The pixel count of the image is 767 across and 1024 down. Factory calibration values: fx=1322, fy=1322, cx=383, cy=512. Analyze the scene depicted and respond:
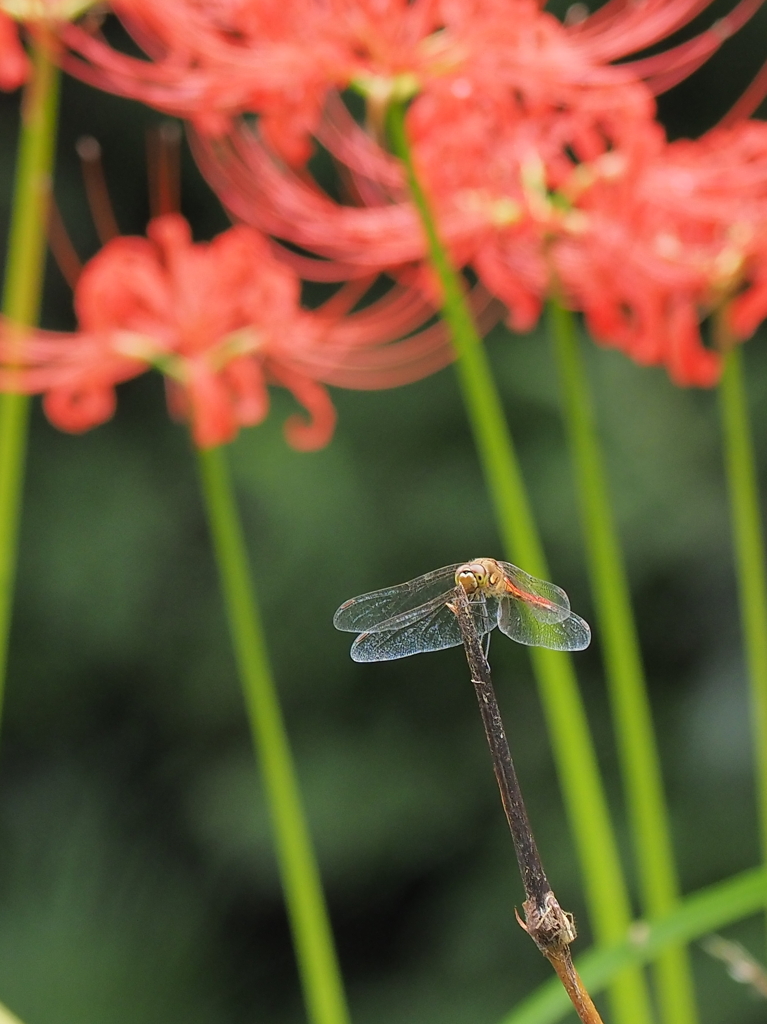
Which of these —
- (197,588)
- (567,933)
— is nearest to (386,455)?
(197,588)

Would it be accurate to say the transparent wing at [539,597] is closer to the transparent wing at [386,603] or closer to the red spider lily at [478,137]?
the transparent wing at [386,603]

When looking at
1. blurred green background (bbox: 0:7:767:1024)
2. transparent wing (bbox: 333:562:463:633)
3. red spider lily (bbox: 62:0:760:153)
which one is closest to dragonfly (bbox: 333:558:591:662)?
transparent wing (bbox: 333:562:463:633)

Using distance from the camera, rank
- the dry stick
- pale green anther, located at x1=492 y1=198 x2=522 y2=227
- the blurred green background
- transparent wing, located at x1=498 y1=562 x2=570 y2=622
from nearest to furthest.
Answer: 1. the dry stick
2. transparent wing, located at x1=498 y1=562 x2=570 y2=622
3. pale green anther, located at x1=492 y1=198 x2=522 y2=227
4. the blurred green background

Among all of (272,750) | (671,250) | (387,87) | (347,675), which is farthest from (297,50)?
(347,675)

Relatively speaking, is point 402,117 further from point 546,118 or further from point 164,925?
point 164,925

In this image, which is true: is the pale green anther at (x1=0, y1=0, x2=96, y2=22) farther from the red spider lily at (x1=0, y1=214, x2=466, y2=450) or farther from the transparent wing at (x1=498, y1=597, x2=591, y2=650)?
the transparent wing at (x1=498, y1=597, x2=591, y2=650)

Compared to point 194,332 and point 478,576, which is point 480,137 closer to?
point 194,332

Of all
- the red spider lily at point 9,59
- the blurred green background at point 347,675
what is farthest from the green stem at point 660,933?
the blurred green background at point 347,675
